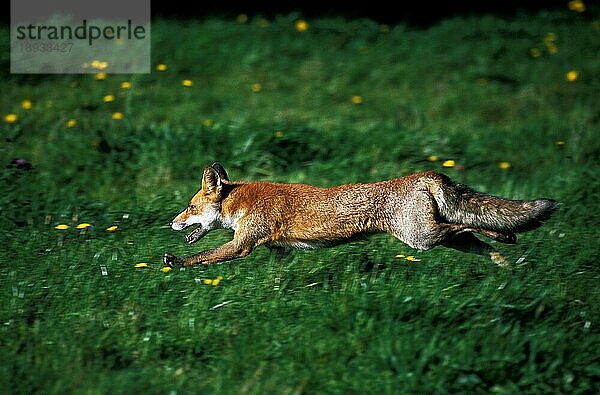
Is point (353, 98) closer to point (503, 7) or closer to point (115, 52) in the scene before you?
point (115, 52)

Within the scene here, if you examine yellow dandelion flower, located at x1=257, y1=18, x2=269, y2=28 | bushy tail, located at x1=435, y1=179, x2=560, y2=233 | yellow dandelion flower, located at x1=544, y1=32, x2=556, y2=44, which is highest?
bushy tail, located at x1=435, y1=179, x2=560, y2=233

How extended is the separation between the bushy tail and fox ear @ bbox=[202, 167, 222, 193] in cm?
152

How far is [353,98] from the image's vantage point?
980 centimetres

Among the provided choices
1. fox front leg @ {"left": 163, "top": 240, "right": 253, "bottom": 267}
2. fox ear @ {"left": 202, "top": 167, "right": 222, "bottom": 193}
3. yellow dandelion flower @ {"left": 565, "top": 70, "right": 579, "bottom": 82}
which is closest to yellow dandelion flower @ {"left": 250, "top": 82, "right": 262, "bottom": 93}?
yellow dandelion flower @ {"left": 565, "top": 70, "right": 579, "bottom": 82}

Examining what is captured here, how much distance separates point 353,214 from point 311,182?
1.91m

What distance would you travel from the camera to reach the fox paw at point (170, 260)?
5898 mm

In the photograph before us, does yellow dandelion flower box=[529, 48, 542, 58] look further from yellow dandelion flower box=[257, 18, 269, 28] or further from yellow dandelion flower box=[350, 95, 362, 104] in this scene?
yellow dandelion flower box=[257, 18, 269, 28]

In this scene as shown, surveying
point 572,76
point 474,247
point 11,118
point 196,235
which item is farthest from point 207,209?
point 572,76

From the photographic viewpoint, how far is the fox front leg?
5949mm

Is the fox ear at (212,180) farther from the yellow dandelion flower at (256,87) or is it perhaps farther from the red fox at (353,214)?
the yellow dandelion flower at (256,87)

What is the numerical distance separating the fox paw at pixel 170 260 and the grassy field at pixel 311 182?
0.10 m

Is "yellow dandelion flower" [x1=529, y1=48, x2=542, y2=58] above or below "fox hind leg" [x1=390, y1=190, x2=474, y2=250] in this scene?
below

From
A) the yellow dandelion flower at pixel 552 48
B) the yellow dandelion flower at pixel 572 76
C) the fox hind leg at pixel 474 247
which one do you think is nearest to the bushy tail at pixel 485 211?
the fox hind leg at pixel 474 247

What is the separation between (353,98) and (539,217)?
4405 millimetres
